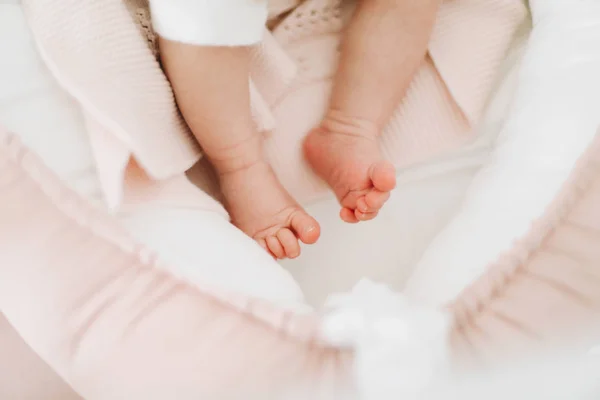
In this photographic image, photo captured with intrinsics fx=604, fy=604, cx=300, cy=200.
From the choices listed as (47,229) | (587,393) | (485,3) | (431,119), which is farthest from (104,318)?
(485,3)

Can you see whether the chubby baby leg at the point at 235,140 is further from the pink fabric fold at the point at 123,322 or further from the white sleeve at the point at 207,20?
the pink fabric fold at the point at 123,322

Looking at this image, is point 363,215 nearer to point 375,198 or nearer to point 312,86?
point 375,198

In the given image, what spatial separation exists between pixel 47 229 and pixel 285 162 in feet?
1.12

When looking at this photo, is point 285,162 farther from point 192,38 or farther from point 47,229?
point 47,229

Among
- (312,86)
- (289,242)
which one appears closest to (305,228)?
(289,242)

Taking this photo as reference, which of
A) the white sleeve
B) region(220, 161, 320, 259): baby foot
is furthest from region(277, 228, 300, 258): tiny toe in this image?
the white sleeve

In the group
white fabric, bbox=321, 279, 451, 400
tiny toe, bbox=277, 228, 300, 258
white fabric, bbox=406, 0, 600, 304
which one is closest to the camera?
white fabric, bbox=321, 279, 451, 400

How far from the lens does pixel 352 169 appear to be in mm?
682

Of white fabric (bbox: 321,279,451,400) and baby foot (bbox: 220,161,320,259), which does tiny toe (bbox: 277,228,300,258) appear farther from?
white fabric (bbox: 321,279,451,400)

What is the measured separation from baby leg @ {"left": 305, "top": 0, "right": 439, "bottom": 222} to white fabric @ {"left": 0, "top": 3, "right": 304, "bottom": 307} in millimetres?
153

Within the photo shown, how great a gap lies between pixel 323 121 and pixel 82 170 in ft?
1.00

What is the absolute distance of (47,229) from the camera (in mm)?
505

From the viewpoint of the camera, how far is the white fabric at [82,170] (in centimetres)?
58

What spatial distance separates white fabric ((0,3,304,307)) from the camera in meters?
0.58
